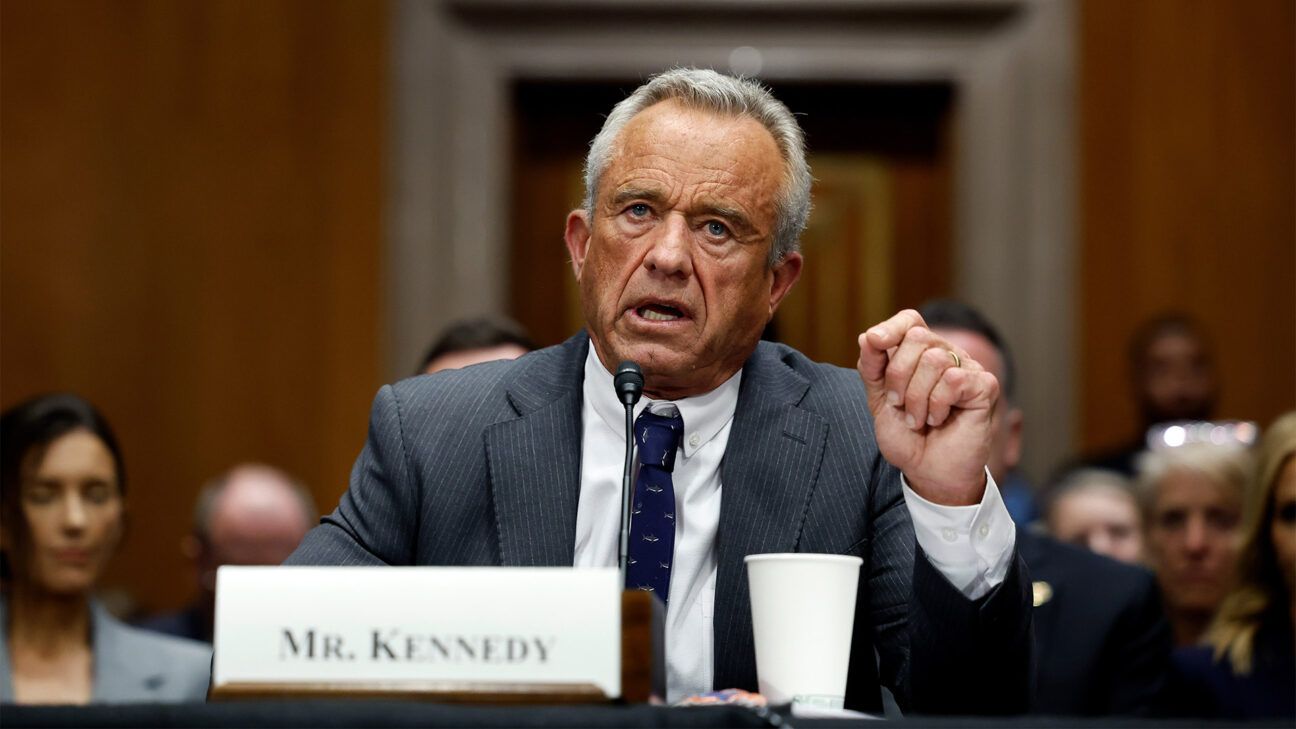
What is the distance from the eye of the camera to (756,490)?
8.26ft

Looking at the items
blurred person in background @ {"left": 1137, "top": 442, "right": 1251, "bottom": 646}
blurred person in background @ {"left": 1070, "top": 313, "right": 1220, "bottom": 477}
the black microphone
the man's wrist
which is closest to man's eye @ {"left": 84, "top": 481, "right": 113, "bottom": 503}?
the black microphone

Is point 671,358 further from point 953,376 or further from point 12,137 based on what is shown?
point 12,137

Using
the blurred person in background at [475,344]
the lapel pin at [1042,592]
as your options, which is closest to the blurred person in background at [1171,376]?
the lapel pin at [1042,592]

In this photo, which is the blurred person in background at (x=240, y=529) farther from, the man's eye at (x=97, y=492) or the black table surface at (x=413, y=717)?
the black table surface at (x=413, y=717)

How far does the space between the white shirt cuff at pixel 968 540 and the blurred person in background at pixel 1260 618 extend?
1.69 m

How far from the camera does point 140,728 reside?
162 centimetres

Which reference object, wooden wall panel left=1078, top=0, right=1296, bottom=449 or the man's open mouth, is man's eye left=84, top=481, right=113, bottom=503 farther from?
wooden wall panel left=1078, top=0, right=1296, bottom=449

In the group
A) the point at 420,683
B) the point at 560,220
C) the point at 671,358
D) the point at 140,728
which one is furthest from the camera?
the point at 560,220

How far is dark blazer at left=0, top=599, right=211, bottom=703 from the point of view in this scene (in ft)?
12.6

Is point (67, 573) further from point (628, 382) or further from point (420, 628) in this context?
point (420, 628)

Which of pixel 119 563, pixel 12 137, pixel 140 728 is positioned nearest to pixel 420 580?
pixel 140 728

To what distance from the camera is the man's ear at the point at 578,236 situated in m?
2.77

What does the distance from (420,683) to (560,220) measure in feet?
15.8

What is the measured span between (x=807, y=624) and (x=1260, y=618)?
7.27 ft
